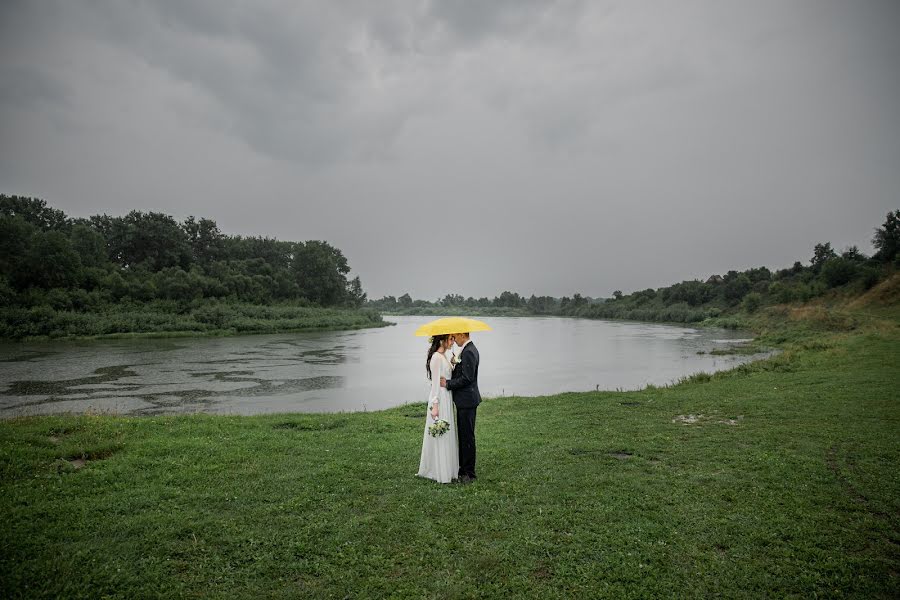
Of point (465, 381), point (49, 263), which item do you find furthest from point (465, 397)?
point (49, 263)

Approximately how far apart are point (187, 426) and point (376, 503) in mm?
7378

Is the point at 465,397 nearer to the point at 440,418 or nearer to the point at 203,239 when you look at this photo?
the point at 440,418

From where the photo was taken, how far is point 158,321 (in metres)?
56.5

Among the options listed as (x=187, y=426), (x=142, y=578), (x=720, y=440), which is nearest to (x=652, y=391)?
(x=720, y=440)

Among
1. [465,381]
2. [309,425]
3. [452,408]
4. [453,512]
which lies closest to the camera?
[453,512]

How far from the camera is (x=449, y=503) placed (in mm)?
6898

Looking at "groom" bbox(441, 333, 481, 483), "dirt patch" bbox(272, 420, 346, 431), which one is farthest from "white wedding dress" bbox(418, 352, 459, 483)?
"dirt patch" bbox(272, 420, 346, 431)

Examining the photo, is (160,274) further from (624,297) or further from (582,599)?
(624,297)

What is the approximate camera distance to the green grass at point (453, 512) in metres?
4.84

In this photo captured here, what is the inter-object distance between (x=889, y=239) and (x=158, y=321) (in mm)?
100919

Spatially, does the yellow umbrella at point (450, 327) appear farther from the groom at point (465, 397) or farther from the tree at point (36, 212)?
the tree at point (36, 212)

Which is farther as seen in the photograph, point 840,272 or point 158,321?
point 840,272

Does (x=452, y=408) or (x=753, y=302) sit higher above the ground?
(x=753, y=302)

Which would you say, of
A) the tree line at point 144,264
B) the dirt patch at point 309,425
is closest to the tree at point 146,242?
the tree line at point 144,264
